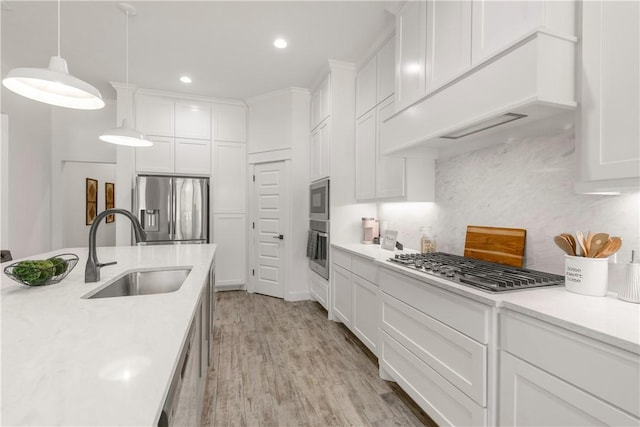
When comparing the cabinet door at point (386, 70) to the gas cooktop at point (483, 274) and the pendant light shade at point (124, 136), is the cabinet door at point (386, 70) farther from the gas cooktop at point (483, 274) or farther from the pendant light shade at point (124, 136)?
the pendant light shade at point (124, 136)

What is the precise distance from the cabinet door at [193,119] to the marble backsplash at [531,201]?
355cm

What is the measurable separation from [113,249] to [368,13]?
117 inches

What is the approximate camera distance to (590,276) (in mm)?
1259

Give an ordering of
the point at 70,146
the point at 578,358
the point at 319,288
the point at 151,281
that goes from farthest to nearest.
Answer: the point at 70,146 < the point at 319,288 < the point at 151,281 < the point at 578,358

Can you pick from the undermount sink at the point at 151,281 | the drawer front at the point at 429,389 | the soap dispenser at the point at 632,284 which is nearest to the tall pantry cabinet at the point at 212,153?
the undermount sink at the point at 151,281

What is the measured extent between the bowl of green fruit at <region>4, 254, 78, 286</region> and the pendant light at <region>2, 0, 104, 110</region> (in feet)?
2.62

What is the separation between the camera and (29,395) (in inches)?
21.8

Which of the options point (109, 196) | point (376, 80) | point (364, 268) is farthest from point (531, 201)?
point (109, 196)

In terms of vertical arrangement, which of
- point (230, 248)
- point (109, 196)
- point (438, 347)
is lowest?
A: point (438, 347)

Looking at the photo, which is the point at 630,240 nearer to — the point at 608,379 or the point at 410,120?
the point at 608,379

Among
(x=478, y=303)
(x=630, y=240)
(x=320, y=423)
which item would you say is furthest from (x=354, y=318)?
(x=630, y=240)

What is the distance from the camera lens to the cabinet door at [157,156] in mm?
4199

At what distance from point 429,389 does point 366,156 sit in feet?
7.05

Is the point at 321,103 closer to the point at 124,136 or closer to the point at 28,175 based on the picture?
the point at 124,136
